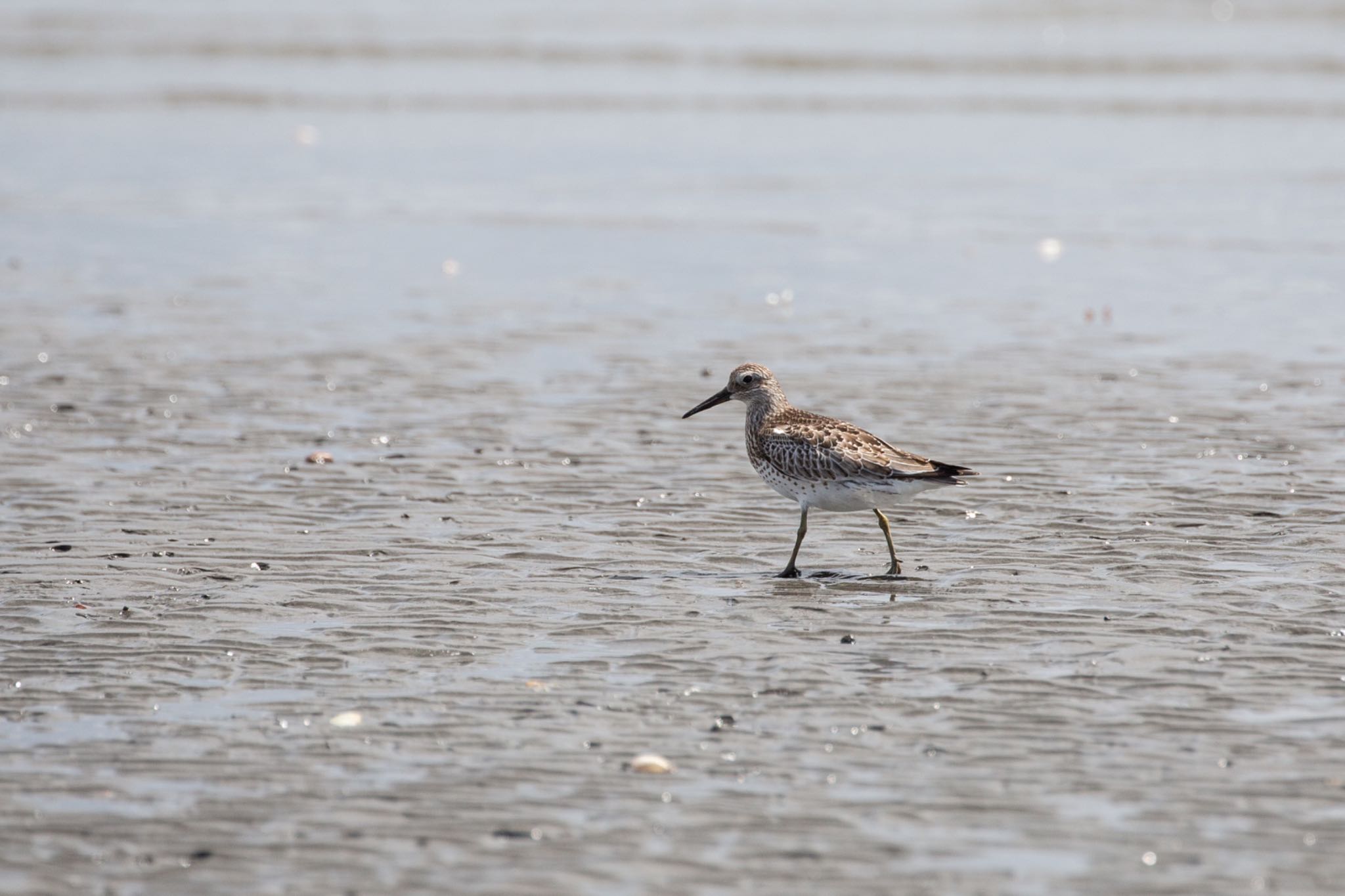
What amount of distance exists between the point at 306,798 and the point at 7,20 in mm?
56920

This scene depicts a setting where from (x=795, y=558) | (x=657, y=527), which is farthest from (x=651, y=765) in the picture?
(x=657, y=527)

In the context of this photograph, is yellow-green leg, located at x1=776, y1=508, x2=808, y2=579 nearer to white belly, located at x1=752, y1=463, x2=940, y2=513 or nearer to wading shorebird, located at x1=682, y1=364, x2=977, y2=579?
wading shorebird, located at x1=682, y1=364, x2=977, y2=579

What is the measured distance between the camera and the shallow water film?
23.3 feet

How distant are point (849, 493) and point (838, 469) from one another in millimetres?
154

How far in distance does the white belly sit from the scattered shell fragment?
12.1 feet

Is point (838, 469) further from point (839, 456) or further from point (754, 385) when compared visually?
point (754, 385)

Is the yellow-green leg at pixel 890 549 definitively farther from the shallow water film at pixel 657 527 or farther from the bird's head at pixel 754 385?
the bird's head at pixel 754 385

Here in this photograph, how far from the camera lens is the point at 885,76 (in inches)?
1773

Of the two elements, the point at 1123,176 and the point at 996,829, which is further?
the point at 1123,176

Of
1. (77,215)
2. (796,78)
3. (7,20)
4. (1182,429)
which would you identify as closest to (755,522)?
(1182,429)

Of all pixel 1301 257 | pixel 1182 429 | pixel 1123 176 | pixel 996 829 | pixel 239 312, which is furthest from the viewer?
pixel 1123 176

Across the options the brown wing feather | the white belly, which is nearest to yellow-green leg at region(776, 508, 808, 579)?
the white belly

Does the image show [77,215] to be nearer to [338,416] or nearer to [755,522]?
[338,416]

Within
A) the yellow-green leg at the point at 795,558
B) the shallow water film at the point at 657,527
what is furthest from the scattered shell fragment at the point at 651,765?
the yellow-green leg at the point at 795,558
